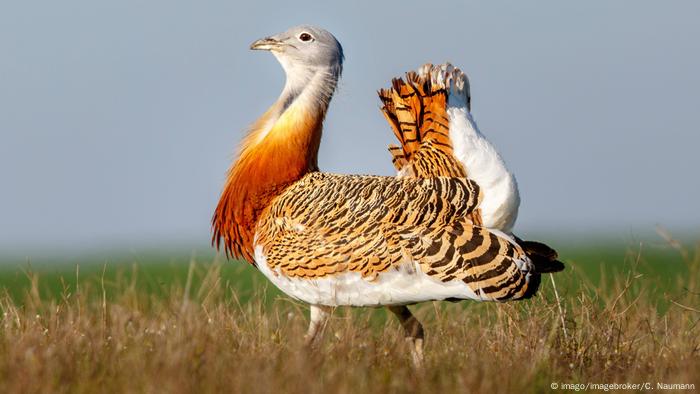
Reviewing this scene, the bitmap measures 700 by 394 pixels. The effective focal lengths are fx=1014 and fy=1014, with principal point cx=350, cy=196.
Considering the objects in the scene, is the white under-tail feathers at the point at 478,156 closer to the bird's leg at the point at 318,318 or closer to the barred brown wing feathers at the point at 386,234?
the barred brown wing feathers at the point at 386,234

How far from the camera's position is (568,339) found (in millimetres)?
5105

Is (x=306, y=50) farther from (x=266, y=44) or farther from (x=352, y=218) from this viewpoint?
(x=352, y=218)

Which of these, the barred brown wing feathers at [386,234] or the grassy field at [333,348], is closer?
the grassy field at [333,348]

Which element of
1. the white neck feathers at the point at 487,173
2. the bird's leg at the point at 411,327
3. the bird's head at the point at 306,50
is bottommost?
the bird's leg at the point at 411,327

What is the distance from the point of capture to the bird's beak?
5.88m

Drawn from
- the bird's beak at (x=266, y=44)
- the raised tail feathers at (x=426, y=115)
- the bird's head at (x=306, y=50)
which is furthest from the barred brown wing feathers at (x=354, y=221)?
the bird's beak at (x=266, y=44)

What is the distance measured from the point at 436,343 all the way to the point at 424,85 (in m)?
1.41

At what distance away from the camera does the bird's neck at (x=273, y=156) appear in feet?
18.2

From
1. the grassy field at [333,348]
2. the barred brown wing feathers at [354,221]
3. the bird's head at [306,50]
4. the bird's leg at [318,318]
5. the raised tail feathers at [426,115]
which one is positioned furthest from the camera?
the bird's head at [306,50]

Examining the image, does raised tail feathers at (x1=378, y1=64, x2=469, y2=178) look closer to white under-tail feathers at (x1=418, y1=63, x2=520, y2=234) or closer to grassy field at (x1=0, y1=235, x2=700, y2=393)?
white under-tail feathers at (x1=418, y1=63, x2=520, y2=234)

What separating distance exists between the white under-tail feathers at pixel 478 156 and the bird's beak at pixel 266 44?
86cm

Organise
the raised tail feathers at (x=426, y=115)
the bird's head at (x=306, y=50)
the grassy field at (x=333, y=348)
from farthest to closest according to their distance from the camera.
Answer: the bird's head at (x=306, y=50)
the raised tail feathers at (x=426, y=115)
the grassy field at (x=333, y=348)

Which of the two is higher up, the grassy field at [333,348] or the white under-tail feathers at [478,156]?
the white under-tail feathers at [478,156]

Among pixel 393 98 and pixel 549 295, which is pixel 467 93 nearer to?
pixel 393 98
